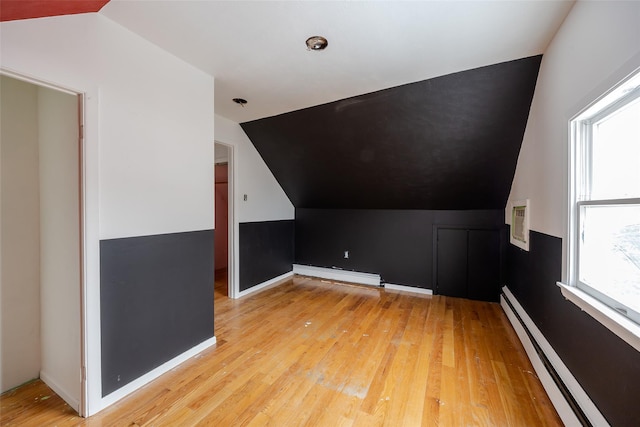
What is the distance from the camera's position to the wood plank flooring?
1.51 meters

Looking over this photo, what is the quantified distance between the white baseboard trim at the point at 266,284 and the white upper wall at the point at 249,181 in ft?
3.24

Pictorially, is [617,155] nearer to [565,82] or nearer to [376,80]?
[565,82]

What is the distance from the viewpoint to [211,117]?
7.33 feet

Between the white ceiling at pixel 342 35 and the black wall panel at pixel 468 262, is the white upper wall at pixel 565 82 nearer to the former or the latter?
the white ceiling at pixel 342 35

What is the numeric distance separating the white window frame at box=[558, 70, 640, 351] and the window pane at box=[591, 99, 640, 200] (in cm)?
3

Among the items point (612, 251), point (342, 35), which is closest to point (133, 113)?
point (342, 35)

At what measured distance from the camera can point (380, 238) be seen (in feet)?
13.3

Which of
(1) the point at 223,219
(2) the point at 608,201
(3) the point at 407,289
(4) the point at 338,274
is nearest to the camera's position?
(2) the point at 608,201

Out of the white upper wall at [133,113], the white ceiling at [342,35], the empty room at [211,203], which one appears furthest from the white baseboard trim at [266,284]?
the white ceiling at [342,35]

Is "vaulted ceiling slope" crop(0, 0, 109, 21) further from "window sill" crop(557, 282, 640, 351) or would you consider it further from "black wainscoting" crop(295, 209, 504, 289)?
"black wainscoting" crop(295, 209, 504, 289)

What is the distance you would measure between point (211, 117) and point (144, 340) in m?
1.80

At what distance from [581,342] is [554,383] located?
0.43m

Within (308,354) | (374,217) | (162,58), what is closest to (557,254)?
(308,354)

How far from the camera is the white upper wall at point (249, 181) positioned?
3354 millimetres
